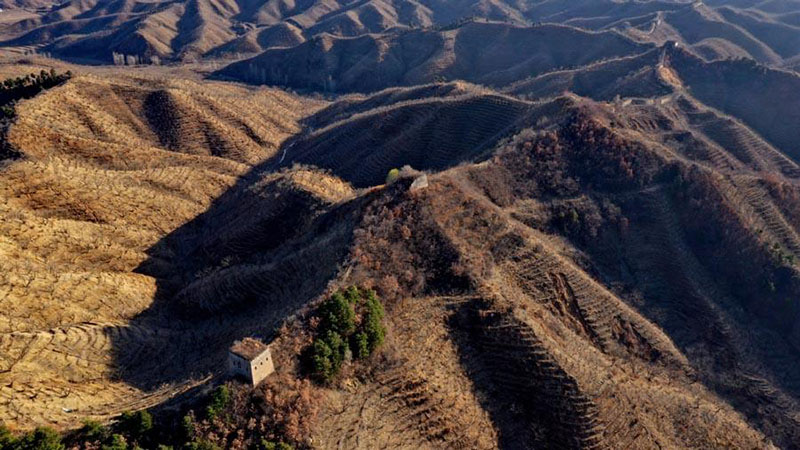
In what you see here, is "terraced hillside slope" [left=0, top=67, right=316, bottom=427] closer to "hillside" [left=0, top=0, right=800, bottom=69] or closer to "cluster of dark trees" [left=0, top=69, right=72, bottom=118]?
"cluster of dark trees" [left=0, top=69, right=72, bottom=118]

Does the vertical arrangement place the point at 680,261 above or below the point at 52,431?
below

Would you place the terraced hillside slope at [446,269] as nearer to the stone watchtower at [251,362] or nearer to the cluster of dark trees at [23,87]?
the stone watchtower at [251,362]

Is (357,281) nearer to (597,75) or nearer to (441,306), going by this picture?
(441,306)

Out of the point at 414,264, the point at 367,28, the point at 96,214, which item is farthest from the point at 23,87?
the point at 367,28

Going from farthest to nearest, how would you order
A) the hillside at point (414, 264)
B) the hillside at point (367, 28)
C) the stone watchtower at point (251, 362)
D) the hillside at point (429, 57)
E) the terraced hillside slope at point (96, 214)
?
the hillside at point (367, 28), the hillside at point (429, 57), the terraced hillside slope at point (96, 214), the hillside at point (414, 264), the stone watchtower at point (251, 362)

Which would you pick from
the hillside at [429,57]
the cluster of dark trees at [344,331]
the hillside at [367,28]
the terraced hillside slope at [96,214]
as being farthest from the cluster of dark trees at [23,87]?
the hillside at [367,28]

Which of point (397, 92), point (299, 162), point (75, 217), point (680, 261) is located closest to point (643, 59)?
point (397, 92)
